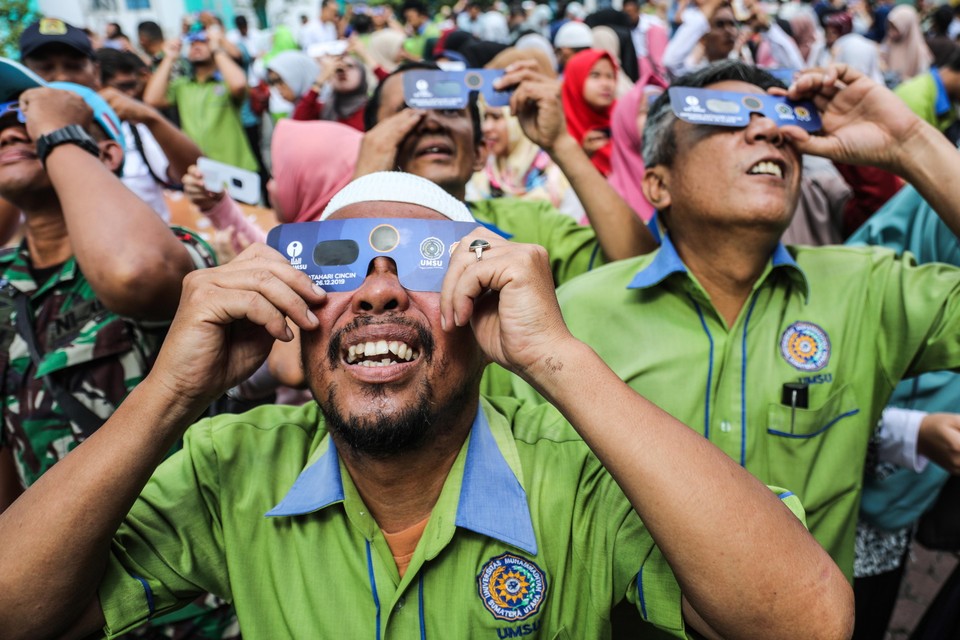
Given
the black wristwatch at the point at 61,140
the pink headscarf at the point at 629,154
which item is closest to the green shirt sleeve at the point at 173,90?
the pink headscarf at the point at 629,154

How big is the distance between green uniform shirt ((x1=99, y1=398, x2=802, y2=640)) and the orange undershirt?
8cm

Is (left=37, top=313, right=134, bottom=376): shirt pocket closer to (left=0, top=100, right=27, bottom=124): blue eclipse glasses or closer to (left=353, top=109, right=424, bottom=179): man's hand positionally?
(left=0, top=100, right=27, bottom=124): blue eclipse glasses

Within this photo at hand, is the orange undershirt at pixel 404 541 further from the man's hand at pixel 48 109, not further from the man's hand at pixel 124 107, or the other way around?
the man's hand at pixel 124 107

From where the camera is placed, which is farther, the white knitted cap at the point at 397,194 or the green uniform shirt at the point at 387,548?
the white knitted cap at the point at 397,194

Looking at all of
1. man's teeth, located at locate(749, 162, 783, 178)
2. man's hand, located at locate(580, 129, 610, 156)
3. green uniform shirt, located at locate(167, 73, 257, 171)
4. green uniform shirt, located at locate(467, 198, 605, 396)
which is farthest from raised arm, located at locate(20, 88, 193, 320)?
green uniform shirt, located at locate(167, 73, 257, 171)

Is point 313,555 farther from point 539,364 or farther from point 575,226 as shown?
point 575,226

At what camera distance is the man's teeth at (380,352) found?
1681 mm

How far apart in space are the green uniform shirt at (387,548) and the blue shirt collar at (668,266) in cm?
81

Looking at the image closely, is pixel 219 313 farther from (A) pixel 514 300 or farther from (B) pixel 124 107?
(B) pixel 124 107

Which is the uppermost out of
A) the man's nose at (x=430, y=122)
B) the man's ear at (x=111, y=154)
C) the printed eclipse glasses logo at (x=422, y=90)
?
the printed eclipse glasses logo at (x=422, y=90)

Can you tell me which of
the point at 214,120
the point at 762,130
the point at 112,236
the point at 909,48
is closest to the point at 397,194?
the point at 112,236

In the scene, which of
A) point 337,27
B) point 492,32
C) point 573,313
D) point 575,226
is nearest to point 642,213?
point 575,226

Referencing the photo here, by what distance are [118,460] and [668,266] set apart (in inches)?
68.8

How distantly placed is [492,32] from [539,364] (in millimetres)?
12604
